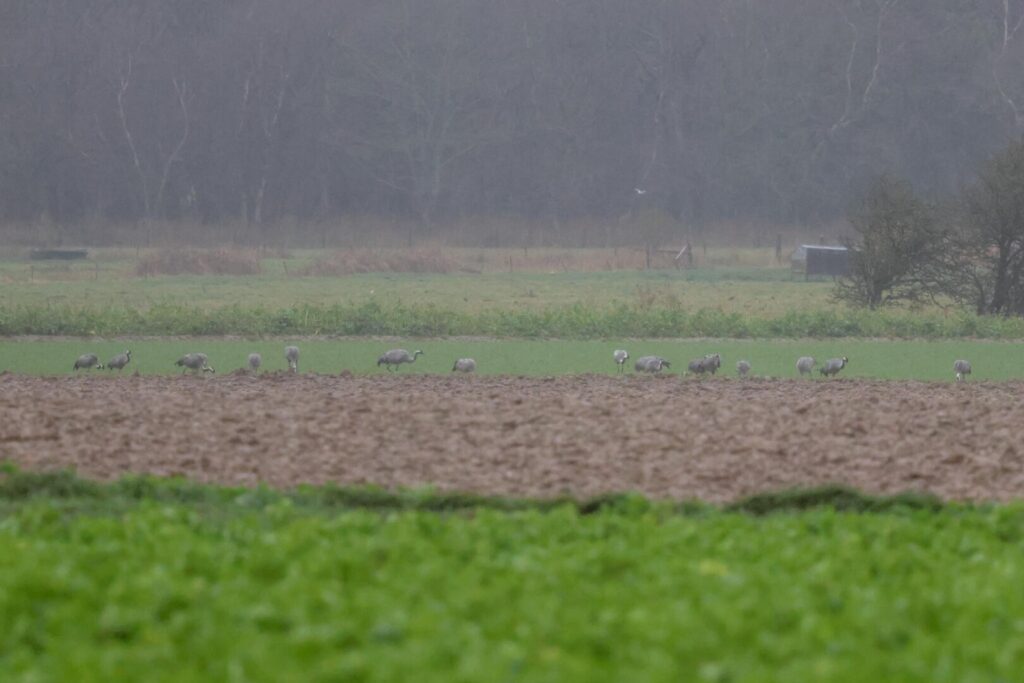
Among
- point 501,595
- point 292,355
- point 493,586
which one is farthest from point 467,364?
point 501,595

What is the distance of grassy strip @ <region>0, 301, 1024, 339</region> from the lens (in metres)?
34.2

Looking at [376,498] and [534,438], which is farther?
[534,438]

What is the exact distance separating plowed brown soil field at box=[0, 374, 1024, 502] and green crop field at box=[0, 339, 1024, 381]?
5175mm

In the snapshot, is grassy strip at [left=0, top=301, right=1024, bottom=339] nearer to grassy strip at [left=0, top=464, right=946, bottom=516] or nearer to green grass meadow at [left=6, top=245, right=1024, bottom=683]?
green grass meadow at [left=6, top=245, right=1024, bottom=683]

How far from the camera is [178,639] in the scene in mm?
7621

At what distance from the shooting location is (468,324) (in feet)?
116

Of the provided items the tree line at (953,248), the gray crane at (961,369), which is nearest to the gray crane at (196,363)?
the gray crane at (961,369)

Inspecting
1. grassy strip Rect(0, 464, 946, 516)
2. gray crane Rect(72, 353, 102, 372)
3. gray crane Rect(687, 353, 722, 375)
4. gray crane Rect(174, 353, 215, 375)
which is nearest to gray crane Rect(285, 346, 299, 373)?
gray crane Rect(174, 353, 215, 375)

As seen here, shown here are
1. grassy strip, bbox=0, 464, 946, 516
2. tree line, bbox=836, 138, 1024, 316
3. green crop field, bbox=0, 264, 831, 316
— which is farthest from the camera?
green crop field, bbox=0, 264, 831, 316

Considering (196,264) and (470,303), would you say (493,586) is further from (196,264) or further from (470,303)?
(196,264)

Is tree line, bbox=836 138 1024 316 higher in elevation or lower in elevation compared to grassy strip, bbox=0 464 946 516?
higher

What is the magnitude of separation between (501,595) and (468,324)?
2687 cm

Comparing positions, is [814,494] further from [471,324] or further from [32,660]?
[471,324]

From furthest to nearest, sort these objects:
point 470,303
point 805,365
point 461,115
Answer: point 461,115
point 470,303
point 805,365
